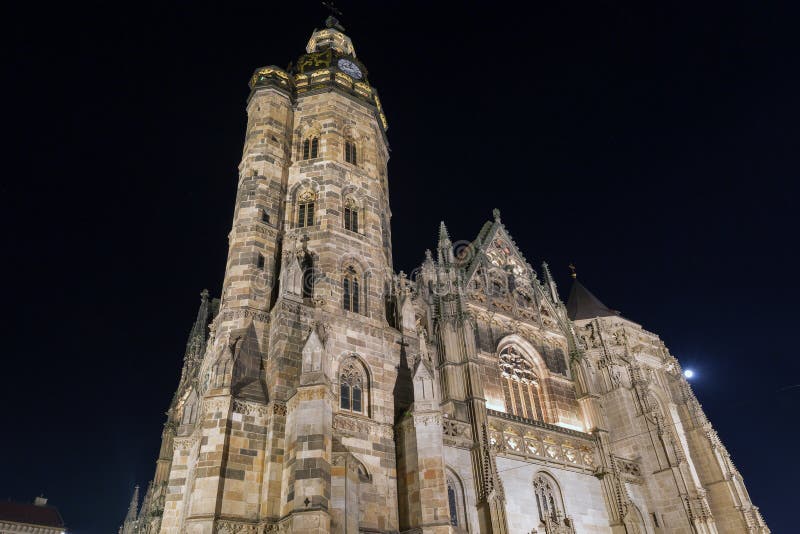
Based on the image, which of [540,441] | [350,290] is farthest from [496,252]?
[350,290]

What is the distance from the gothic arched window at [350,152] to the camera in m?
28.7

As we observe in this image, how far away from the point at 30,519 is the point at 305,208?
51.9 meters

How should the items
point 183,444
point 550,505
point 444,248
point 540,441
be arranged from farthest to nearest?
1. point 444,248
2. point 540,441
3. point 550,505
4. point 183,444

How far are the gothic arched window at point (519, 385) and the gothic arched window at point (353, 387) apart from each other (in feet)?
→ 31.5

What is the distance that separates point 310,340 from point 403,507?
623cm

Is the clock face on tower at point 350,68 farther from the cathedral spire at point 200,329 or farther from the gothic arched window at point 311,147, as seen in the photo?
the cathedral spire at point 200,329

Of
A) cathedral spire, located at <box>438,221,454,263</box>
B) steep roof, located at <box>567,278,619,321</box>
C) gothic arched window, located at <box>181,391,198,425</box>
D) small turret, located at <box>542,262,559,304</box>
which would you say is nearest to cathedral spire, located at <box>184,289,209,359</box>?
gothic arched window, located at <box>181,391,198,425</box>

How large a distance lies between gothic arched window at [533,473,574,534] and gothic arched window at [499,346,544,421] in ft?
12.2

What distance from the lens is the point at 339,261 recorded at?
24484mm

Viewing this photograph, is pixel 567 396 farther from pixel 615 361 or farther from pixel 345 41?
pixel 345 41

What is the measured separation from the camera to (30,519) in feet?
191

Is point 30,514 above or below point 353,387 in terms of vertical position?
above

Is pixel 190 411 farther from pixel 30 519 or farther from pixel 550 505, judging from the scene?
pixel 30 519

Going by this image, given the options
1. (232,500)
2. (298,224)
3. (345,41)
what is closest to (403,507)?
(232,500)
